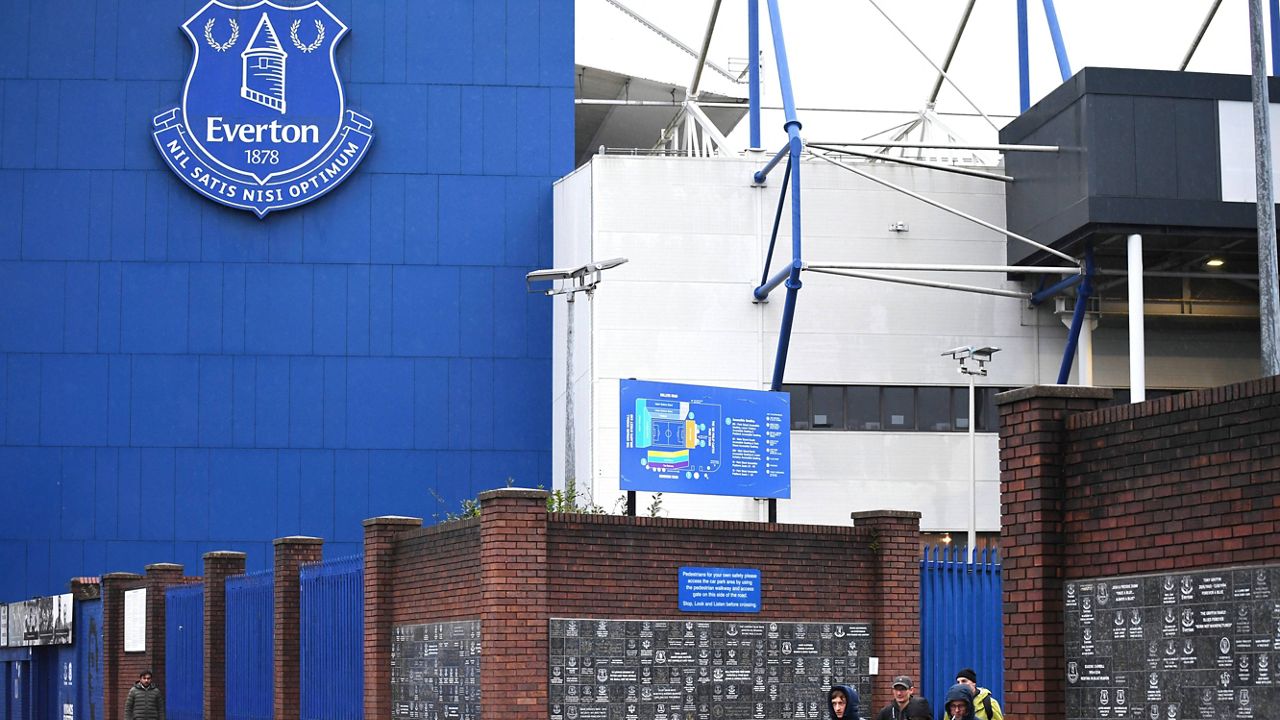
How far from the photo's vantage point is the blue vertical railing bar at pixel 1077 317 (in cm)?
3531

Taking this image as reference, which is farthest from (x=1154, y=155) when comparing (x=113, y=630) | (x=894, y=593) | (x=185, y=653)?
(x=113, y=630)

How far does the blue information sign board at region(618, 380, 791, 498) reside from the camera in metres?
27.8

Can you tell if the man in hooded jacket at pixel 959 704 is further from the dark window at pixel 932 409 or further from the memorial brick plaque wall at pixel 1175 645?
the dark window at pixel 932 409

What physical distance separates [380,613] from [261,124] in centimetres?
2094

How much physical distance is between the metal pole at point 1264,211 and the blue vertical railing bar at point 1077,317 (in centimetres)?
1688

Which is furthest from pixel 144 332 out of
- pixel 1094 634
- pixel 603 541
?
pixel 1094 634

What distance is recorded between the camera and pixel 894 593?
75.2 ft

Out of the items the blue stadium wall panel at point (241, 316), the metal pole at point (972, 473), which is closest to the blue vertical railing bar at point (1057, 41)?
the metal pole at point (972, 473)

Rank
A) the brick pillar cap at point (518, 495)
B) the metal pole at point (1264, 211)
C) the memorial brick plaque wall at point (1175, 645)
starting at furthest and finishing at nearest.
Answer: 1. the brick pillar cap at point (518, 495)
2. the metal pole at point (1264, 211)
3. the memorial brick plaque wall at point (1175, 645)

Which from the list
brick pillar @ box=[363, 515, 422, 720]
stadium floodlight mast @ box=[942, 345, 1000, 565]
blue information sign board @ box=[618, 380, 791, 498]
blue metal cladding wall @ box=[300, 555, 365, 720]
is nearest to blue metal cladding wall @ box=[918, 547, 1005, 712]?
blue information sign board @ box=[618, 380, 791, 498]

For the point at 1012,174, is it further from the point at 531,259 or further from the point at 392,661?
the point at 392,661

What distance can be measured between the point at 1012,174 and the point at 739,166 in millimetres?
5878

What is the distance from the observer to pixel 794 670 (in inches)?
862

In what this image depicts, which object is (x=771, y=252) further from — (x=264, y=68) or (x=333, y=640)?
(x=333, y=640)
